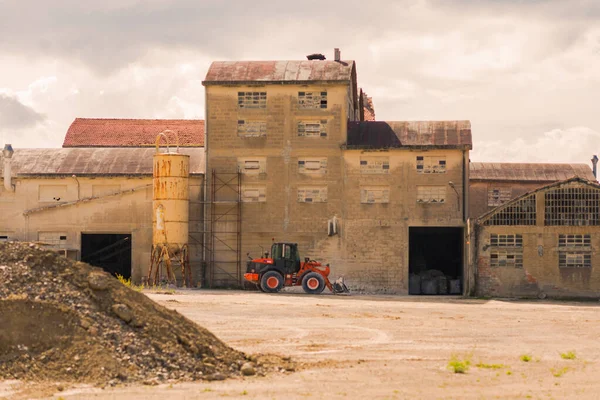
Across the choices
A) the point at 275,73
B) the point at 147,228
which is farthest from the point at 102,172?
the point at 275,73

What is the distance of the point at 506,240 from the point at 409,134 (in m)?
8.17

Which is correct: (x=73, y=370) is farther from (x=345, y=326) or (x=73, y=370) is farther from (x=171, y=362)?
(x=345, y=326)

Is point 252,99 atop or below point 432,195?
atop

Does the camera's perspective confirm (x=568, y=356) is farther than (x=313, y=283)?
No

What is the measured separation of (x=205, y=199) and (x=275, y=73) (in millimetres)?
6774

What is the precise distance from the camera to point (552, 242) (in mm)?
43500

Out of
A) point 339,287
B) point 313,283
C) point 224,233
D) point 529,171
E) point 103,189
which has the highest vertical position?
point 529,171

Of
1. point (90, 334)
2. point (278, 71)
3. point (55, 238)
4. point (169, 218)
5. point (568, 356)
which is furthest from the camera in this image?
point (278, 71)

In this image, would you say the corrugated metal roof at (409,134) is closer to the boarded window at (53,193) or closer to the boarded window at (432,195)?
the boarded window at (432,195)

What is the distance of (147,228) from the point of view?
4875 centimetres

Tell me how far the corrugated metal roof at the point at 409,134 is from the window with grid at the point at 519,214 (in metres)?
5.09

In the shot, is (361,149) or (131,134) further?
(131,134)

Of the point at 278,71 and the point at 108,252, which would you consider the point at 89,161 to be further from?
the point at 278,71

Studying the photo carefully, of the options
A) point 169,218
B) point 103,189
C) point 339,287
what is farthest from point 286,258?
point 103,189
